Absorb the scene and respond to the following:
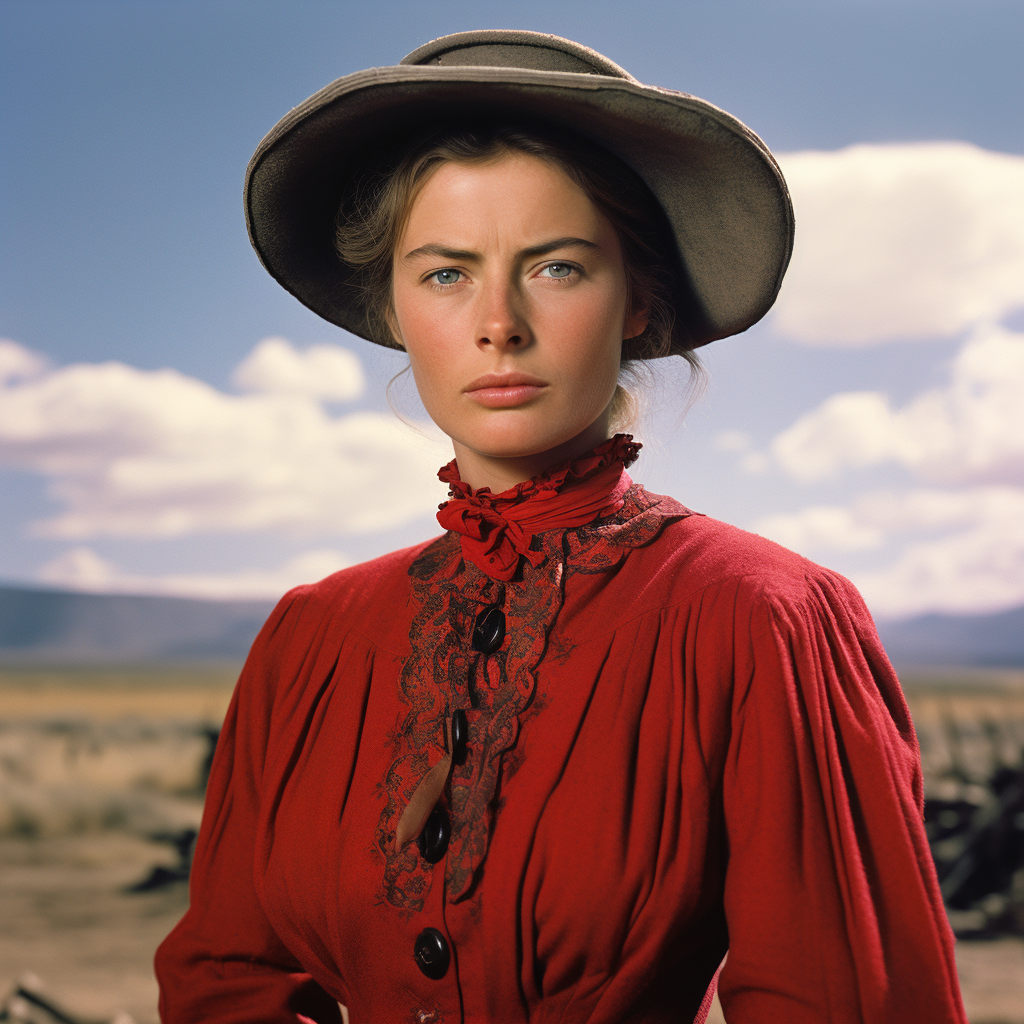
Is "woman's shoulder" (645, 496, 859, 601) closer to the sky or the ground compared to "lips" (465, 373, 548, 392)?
closer to the ground

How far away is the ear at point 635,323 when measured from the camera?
130 cm

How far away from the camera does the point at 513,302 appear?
3.68ft

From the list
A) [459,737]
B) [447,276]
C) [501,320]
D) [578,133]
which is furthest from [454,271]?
[459,737]

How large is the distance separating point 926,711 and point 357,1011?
3408mm

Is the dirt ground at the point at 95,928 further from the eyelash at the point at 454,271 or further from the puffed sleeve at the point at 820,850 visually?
the eyelash at the point at 454,271

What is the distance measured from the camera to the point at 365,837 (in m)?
1.20

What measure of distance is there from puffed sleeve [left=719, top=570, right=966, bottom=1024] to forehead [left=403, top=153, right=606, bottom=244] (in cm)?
50

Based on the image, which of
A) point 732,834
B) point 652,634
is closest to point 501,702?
point 652,634

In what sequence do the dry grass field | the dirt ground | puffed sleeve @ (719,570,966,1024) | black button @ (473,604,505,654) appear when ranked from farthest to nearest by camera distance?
the dry grass field < the dirt ground < black button @ (473,604,505,654) < puffed sleeve @ (719,570,966,1024)

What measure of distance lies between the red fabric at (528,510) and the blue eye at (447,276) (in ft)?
0.88

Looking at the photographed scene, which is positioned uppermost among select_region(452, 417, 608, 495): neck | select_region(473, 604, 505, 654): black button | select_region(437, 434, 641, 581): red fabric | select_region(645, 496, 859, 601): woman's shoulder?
select_region(452, 417, 608, 495): neck

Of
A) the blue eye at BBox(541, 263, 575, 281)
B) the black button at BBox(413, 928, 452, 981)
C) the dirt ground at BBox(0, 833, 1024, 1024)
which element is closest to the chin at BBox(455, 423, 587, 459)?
the blue eye at BBox(541, 263, 575, 281)

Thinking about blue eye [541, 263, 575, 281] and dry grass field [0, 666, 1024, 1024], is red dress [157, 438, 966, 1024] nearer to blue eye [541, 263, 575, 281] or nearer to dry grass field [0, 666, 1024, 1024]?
blue eye [541, 263, 575, 281]

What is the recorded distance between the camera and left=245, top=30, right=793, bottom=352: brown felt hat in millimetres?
1091
